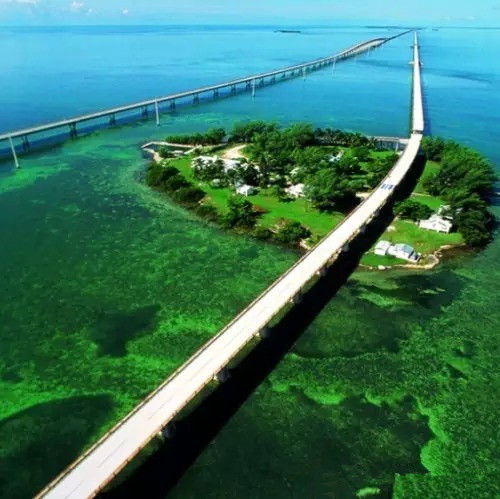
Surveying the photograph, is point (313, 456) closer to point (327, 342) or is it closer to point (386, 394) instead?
point (386, 394)

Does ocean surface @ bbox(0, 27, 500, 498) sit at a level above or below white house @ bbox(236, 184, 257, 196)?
below

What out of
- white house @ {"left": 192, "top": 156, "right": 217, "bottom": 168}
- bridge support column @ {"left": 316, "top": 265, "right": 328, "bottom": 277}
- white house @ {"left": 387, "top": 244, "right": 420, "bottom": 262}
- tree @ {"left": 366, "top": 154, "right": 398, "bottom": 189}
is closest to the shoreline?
white house @ {"left": 387, "top": 244, "right": 420, "bottom": 262}

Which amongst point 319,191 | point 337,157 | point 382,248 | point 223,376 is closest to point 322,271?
point 382,248

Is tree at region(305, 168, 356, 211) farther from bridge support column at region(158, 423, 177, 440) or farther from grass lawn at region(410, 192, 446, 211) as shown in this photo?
bridge support column at region(158, 423, 177, 440)

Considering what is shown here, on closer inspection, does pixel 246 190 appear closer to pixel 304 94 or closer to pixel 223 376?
pixel 223 376

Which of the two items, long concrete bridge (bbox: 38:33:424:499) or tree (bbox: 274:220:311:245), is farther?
tree (bbox: 274:220:311:245)

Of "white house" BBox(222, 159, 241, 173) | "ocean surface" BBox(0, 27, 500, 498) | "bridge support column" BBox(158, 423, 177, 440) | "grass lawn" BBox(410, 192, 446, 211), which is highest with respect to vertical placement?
"white house" BBox(222, 159, 241, 173)
